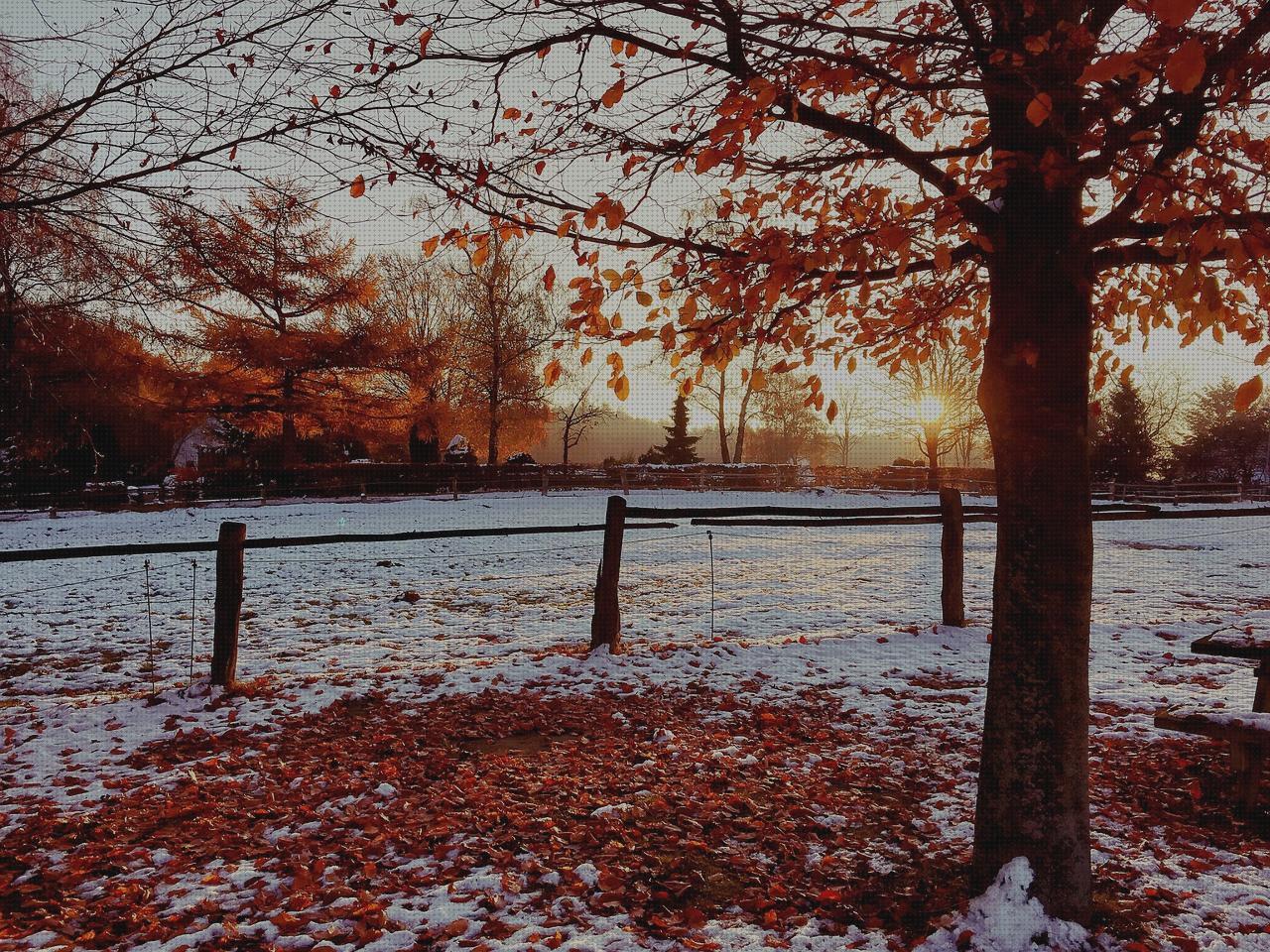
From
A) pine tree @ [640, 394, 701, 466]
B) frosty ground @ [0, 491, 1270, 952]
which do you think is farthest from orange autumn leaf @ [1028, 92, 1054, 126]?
pine tree @ [640, 394, 701, 466]

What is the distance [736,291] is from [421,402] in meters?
30.3

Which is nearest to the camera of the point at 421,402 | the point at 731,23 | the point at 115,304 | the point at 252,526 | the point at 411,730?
the point at 731,23

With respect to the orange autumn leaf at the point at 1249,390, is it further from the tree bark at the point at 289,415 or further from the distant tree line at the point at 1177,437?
the distant tree line at the point at 1177,437

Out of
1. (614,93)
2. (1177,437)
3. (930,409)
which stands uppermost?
(930,409)

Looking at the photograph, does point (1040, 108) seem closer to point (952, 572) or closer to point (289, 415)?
point (952, 572)

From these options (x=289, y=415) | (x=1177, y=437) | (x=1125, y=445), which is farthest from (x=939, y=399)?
(x=289, y=415)

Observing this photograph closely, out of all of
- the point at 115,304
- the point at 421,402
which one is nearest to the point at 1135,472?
the point at 421,402

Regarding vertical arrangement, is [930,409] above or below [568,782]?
above

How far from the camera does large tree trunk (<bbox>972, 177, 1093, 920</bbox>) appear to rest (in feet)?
9.95

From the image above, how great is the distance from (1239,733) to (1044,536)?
2097 millimetres

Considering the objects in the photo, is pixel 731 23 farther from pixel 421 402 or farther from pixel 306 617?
pixel 421 402

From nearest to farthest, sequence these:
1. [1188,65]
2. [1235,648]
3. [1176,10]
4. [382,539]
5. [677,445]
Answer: [1176,10]
[1188,65]
[1235,648]
[382,539]
[677,445]

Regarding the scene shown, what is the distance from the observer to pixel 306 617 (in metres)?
9.34

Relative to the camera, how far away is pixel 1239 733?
3.83m
